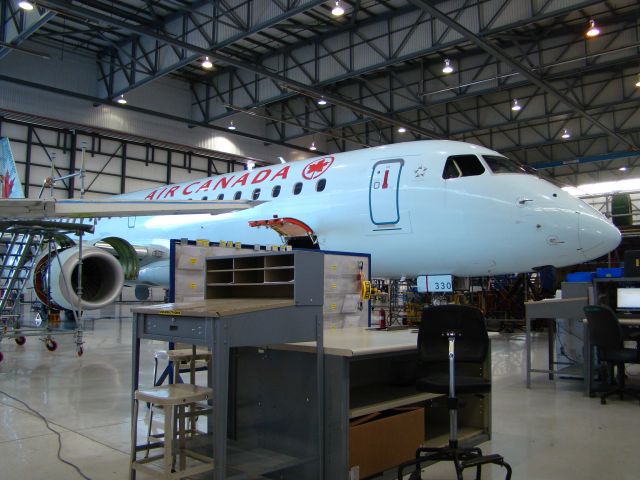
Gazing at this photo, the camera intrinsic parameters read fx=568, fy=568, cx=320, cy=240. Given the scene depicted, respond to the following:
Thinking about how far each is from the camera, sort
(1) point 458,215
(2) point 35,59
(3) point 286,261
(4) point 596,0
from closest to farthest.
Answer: (3) point 286,261, (1) point 458,215, (4) point 596,0, (2) point 35,59

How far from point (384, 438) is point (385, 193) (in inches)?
204

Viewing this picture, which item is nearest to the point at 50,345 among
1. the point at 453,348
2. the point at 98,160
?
the point at 453,348

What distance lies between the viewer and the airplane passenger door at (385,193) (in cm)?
840

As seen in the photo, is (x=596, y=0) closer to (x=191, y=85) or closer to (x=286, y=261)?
(x=286, y=261)

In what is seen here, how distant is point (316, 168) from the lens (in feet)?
32.1

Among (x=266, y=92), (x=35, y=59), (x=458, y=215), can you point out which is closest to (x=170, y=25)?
(x=266, y=92)

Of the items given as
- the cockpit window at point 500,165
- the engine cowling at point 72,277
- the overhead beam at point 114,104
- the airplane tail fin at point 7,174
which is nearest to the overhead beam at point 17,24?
the overhead beam at point 114,104

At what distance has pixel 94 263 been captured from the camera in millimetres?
9836

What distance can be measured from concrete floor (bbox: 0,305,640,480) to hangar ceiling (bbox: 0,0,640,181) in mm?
8813

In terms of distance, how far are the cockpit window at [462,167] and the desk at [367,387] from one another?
402cm

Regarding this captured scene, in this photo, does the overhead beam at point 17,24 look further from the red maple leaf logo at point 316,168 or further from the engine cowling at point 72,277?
the red maple leaf logo at point 316,168

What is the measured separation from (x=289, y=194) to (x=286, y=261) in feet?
20.7

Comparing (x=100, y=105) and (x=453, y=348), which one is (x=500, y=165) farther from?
(x=100, y=105)

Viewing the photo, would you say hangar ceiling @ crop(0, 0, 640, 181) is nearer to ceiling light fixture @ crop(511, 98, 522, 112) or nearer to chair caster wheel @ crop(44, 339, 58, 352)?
ceiling light fixture @ crop(511, 98, 522, 112)
